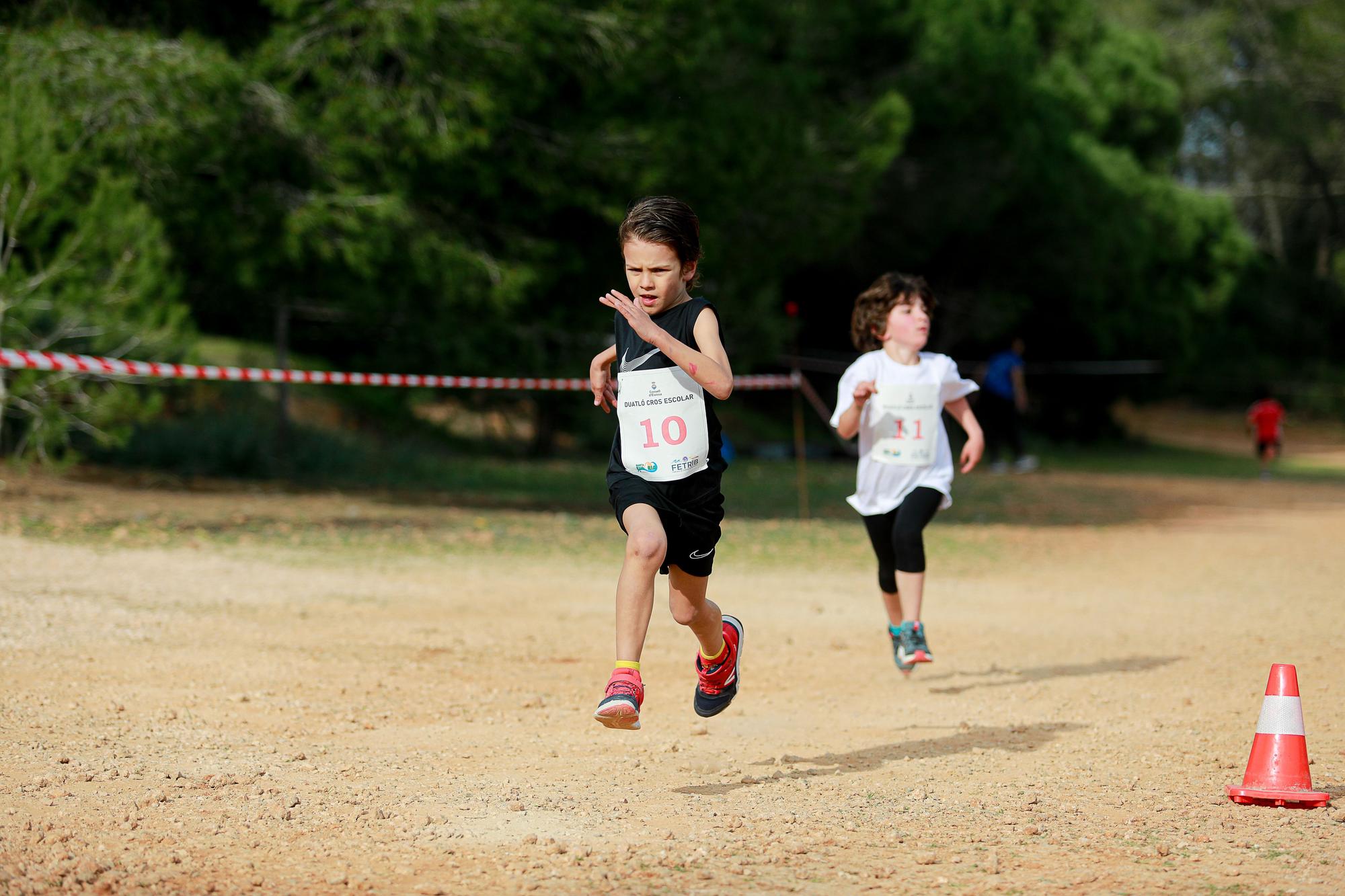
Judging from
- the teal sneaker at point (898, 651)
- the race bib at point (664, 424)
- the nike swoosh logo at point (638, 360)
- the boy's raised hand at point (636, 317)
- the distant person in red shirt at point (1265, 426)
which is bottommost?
the distant person in red shirt at point (1265, 426)

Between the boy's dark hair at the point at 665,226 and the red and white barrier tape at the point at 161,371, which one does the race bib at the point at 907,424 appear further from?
the boy's dark hair at the point at 665,226

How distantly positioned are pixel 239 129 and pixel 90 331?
7.57 feet

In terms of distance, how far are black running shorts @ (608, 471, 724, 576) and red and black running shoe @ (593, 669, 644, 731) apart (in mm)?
400

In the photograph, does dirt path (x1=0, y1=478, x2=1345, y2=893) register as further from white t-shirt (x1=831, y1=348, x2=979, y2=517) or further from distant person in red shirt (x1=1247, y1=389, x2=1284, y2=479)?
distant person in red shirt (x1=1247, y1=389, x2=1284, y2=479)

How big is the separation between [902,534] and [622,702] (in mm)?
2929

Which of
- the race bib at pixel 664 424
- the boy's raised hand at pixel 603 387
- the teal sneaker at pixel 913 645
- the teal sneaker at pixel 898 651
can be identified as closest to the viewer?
the race bib at pixel 664 424

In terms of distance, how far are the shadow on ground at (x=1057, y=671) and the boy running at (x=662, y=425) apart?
8.38 feet

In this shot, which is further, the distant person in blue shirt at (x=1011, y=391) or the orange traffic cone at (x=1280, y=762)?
the distant person in blue shirt at (x=1011, y=391)

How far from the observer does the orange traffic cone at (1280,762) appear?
4535 millimetres

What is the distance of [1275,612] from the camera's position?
9.67 metres

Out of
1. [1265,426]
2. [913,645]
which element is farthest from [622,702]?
[1265,426]

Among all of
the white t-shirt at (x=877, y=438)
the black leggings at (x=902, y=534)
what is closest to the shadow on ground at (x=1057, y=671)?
the black leggings at (x=902, y=534)

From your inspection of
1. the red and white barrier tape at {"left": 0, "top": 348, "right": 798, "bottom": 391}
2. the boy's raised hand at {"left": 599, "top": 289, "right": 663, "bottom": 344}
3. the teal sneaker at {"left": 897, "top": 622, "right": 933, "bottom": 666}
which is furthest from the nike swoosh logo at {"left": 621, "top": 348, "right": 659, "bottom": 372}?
the red and white barrier tape at {"left": 0, "top": 348, "right": 798, "bottom": 391}

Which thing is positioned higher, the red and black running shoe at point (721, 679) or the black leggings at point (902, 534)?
the black leggings at point (902, 534)
